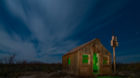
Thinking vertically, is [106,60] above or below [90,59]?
below

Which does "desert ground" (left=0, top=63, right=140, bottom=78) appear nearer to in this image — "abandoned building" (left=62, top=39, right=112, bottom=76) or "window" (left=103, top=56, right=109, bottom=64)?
"abandoned building" (left=62, top=39, right=112, bottom=76)

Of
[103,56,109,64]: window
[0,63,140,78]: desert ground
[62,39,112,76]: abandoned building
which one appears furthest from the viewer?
[103,56,109,64]: window

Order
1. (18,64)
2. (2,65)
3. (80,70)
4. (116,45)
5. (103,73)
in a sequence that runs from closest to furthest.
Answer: (80,70)
(103,73)
(116,45)
(2,65)
(18,64)

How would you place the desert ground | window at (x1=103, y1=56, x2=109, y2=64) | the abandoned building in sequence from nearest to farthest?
the abandoned building, the desert ground, window at (x1=103, y1=56, x2=109, y2=64)

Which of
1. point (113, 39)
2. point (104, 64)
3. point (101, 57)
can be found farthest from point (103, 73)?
point (113, 39)

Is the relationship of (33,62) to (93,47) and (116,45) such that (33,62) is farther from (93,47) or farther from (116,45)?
(116,45)

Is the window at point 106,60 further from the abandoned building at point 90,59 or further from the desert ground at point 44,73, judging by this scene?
the desert ground at point 44,73

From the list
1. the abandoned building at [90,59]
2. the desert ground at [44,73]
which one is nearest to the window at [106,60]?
the abandoned building at [90,59]

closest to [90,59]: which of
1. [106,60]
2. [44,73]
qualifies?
[106,60]

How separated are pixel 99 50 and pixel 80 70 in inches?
124

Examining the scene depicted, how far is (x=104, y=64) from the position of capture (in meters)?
11.0

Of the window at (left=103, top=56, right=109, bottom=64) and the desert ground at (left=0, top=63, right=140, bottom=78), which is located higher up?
the window at (left=103, top=56, right=109, bottom=64)

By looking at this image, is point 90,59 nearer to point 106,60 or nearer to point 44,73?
point 106,60

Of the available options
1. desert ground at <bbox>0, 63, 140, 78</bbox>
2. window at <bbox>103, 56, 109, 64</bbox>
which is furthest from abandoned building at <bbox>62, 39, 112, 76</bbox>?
desert ground at <bbox>0, 63, 140, 78</bbox>
